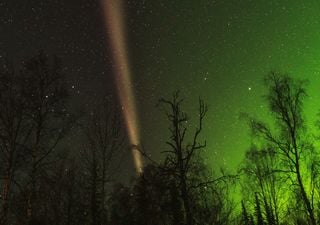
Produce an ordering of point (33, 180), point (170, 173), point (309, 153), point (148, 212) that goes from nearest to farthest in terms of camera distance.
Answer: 1. point (170, 173)
2. point (33, 180)
3. point (309, 153)
4. point (148, 212)

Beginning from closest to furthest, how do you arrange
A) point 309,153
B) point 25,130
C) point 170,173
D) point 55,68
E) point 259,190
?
point 170,173 → point 25,130 → point 55,68 → point 309,153 → point 259,190

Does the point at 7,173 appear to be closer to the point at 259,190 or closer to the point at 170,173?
the point at 170,173

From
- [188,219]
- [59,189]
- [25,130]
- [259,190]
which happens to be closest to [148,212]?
[59,189]

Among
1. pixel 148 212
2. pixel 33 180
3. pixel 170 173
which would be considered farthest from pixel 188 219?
pixel 148 212

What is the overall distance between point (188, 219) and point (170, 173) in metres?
1.89

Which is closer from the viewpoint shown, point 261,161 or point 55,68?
point 55,68

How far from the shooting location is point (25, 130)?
53.3 ft

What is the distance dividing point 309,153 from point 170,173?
36.3 feet

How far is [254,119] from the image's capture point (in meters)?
21.2

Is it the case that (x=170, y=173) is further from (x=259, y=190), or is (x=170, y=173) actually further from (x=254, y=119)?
(x=259, y=190)

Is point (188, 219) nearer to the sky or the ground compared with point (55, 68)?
nearer to the ground

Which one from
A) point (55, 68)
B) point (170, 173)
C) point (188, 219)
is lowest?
point (188, 219)

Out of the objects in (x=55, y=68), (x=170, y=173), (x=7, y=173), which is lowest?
(x=170, y=173)

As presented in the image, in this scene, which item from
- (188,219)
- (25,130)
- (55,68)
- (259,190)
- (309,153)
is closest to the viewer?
(188,219)
